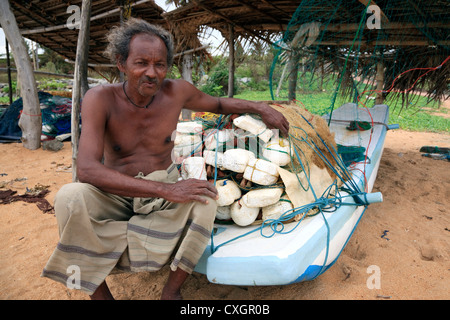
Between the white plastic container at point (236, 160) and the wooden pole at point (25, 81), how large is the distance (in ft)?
15.9

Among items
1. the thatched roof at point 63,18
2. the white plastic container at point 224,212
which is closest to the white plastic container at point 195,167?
the white plastic container at point 224,212

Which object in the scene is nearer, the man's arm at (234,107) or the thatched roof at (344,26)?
the man's arm at (234,107)

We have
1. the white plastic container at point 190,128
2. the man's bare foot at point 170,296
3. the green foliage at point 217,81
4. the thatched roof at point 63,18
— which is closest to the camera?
the man's bare foot at point 170,296

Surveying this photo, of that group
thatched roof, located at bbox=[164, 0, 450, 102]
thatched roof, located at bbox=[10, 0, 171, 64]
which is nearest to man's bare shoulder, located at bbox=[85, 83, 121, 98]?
thatched roof, located at bbox=[164, 0, 450, 102]

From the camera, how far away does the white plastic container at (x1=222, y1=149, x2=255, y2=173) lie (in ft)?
6.72

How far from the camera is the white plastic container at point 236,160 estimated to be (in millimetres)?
2049

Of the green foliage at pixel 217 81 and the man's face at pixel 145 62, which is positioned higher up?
the man's face at pixel 145 62

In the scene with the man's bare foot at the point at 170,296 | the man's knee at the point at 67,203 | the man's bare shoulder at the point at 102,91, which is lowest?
the man's bare foot at the point at 170,296

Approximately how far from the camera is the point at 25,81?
518cm

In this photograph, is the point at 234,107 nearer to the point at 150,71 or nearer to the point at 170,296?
the point at 150,71

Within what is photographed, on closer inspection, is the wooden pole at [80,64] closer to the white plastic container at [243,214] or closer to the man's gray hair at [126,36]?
the man's gray hair at [126,36]

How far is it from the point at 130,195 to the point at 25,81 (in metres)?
4.95

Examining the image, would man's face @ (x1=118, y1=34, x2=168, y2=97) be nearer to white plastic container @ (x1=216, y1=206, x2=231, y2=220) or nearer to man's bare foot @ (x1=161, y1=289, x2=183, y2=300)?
white plastic container @ (x1=216, y1=206, x2=231, y2=220)

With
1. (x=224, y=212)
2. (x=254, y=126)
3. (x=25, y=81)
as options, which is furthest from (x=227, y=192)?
(x=25, y=81)
